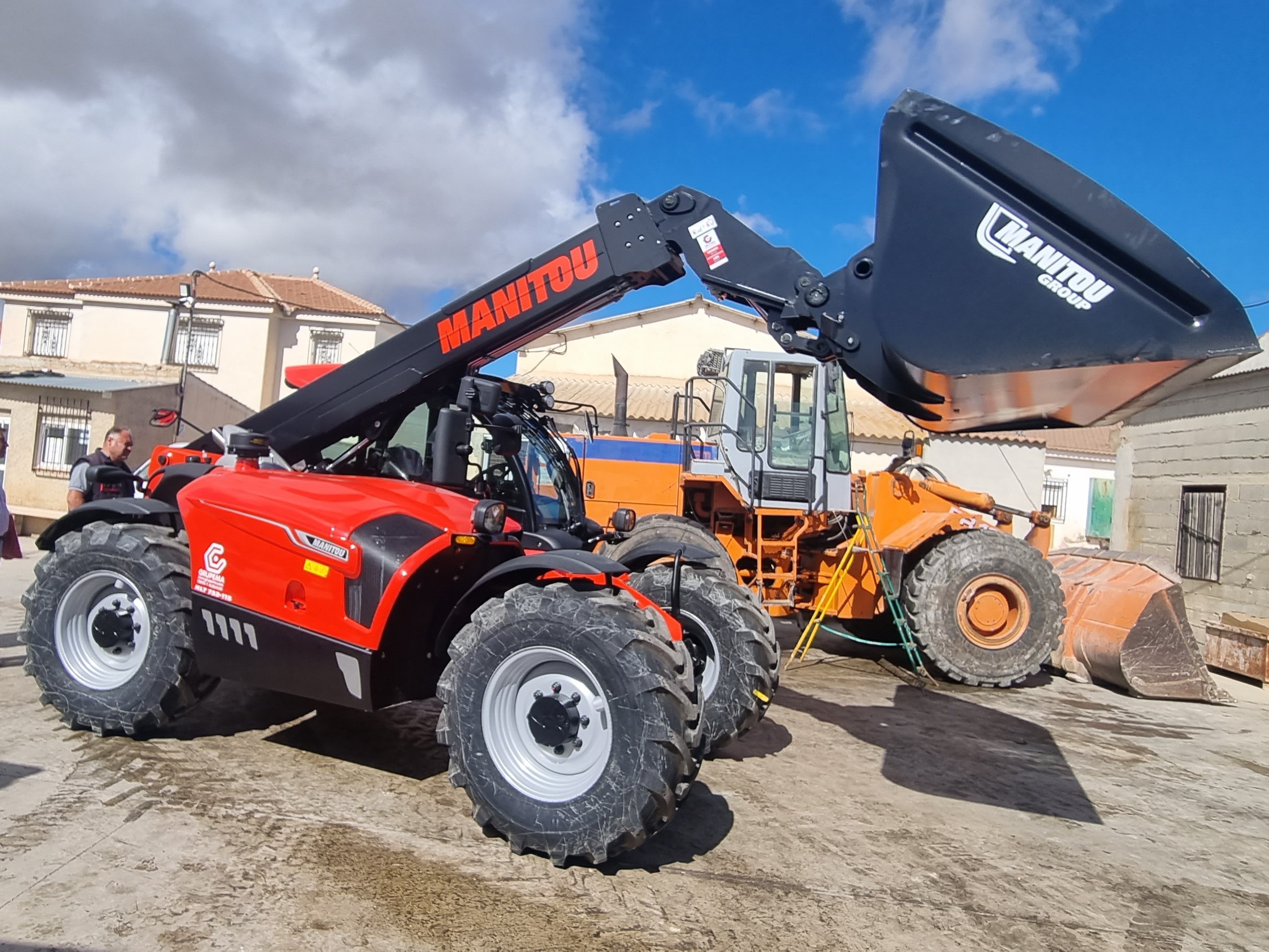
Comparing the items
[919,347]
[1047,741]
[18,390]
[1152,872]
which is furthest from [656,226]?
[18,390]

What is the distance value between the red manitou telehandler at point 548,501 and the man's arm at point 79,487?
1760 mm

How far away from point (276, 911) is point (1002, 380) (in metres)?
3.42

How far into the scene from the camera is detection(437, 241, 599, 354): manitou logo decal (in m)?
4.93

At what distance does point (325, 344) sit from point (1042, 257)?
29.3 metres

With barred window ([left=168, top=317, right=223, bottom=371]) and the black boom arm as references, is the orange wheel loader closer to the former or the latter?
the black boom arm

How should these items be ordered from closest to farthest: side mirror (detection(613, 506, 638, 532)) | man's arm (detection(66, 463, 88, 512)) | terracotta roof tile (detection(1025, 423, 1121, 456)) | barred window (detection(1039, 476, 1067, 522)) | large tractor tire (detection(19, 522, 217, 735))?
large tractor tire (detection(19, 522, 217, 735)), side mirror (detection(613, 506, 638, 532)), man's arm (detection(66, 463, 88, 512)), barred window (detection(1039, 476, 1067, 522)), terracotta roof tile (detection(1025, 423, 1121, 456))

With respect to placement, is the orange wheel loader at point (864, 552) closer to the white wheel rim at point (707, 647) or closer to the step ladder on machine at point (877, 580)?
the step ladder on machine at point (877, 580)

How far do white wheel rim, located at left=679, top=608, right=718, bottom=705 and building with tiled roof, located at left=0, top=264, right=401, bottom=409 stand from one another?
82.2 ft

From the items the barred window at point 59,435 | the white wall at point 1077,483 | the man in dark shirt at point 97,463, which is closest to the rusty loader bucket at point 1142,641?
the man in dark shirt at point 97,463

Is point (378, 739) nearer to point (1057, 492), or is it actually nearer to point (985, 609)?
point (985, 609)

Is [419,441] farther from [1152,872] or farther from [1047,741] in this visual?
[1047,741]

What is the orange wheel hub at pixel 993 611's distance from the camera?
866cm

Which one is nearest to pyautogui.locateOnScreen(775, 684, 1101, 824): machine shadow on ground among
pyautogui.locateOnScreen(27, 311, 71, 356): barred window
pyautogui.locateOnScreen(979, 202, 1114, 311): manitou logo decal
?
pyautogui.locateOnScreen(979, 202, 1114, 311): manitou logo decal

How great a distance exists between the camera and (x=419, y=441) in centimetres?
549
